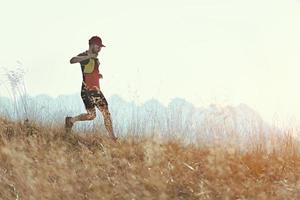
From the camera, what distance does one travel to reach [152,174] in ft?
21.5

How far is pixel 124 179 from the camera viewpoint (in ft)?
21.4

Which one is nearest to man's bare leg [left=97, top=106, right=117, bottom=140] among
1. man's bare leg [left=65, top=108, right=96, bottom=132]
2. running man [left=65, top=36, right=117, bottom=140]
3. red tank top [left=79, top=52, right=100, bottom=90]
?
running man [left=65, top=36, right=117, bottom=140]

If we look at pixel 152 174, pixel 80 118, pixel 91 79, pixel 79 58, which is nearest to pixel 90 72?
pixel 91 79

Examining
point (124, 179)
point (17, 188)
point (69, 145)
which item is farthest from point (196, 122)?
point (17, 188)

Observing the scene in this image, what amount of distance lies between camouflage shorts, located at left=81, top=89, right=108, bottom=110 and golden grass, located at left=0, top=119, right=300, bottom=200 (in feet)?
2.32

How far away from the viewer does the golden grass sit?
6.16 meters

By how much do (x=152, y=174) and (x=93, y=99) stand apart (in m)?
2.44

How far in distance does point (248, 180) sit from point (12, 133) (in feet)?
13.4

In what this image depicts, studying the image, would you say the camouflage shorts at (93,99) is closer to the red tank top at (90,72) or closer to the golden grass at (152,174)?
the red tank top at (90,72)

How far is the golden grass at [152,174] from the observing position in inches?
242

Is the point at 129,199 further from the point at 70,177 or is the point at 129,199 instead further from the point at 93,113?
the point at 93,113

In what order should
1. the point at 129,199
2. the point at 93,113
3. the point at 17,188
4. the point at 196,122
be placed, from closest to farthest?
the point at 129,199
the point at 17,188
the point at 93,113
the point at 196,122

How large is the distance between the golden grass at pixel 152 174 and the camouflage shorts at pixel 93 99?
71 centimetres

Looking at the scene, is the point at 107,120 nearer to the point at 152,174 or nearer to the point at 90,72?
the point at 90,72
